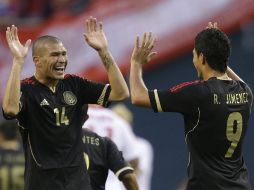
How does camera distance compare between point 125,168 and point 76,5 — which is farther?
point 76,5

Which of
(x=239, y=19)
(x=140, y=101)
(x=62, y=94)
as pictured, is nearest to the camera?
(x=140, y=101)

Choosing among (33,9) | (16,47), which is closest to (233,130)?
(16,47)

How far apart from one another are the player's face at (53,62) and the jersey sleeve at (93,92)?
0.74ft

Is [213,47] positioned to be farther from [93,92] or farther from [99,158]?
[99,158]

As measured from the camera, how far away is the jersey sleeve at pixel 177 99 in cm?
706

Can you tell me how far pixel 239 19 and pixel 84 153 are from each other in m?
6.68

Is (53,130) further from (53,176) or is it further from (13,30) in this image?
(13,30)

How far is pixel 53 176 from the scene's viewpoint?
24.5ft

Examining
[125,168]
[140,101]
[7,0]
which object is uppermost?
[7,0]

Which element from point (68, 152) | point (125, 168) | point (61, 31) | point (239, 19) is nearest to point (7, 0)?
point (61, 31)

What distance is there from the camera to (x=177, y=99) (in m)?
7.07

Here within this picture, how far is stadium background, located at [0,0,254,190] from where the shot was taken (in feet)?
47.5

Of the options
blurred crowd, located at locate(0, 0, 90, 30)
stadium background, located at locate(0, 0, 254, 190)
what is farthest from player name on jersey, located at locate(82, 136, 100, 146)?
blurred crowd, located at locate(0, 0, 90, 30)

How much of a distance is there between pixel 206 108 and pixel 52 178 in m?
1.33
